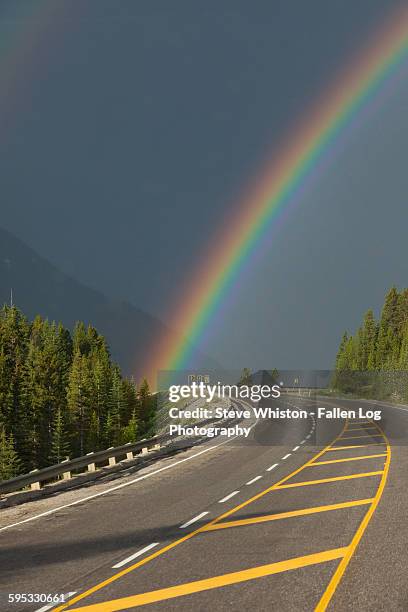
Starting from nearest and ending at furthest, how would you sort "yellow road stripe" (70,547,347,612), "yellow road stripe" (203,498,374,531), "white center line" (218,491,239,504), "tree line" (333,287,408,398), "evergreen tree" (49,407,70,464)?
"yellow road stripe" (70,547,347,612)
"yellow road stripe" (203,498,374,531)
"white center line" (218,491,239,504)
"evergreen tree" (49,407,70,464)
"tree line" (333,287,408,398)

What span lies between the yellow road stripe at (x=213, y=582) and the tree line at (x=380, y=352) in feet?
256

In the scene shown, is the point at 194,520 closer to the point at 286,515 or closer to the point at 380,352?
the point at 286,515

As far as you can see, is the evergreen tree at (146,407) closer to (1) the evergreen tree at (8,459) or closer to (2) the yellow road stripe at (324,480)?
(1) the evergreen tree at (8,459)

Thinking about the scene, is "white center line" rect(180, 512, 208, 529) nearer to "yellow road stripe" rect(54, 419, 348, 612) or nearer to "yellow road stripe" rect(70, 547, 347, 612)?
"yellow road stripe" rect(54, 419, 348, 612)

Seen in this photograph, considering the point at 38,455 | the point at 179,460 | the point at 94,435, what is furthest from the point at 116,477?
the point at 94,435

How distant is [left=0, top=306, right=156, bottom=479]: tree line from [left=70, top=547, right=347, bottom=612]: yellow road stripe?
5694 cm

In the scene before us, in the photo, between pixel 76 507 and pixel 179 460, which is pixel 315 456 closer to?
pixel 179 460

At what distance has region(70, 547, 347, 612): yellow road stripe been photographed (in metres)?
8.31

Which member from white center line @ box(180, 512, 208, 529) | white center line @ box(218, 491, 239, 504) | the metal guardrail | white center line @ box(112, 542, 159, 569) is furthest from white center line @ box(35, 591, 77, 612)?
the metal guardrail

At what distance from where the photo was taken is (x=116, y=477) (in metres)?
21.8

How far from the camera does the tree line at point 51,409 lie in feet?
240

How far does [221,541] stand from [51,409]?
77.5 m

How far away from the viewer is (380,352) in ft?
448

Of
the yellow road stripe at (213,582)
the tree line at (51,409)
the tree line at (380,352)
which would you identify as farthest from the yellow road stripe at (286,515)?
the tree line at (380,352)
